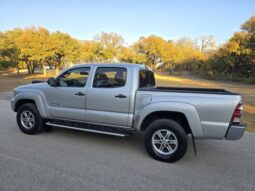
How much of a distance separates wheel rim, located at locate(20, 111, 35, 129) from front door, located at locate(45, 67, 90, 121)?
63cm

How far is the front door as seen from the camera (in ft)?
16.9

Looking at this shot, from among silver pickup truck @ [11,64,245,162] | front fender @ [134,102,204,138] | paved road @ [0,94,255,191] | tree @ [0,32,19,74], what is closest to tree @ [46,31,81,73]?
tree @ [0,32,19,74]

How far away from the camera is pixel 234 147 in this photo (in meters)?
5.18

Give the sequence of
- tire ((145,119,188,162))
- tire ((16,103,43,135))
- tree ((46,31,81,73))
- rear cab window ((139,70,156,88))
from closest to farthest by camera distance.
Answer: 1. tire ((145,119,188,162))
2. rear cab window ((139,70,156,88))
3. tire ((16,103,43,135))
4. tree ((46,31,81,73))

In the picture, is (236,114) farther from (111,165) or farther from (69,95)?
(69,95)

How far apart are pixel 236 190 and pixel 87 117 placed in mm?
3160

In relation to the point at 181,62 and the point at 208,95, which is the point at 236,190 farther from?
the point at 181,62

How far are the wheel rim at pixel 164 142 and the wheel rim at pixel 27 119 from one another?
3.20 meters

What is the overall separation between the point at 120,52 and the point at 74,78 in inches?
1988

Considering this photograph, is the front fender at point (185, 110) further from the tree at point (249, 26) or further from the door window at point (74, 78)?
the tree at point (249, 26)

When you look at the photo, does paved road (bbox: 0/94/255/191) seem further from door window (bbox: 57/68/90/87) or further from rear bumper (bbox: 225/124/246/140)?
door window (bbox: 57/68/90/87)

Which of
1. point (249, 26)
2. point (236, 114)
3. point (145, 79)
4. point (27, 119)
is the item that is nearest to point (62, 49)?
point (249, 26)

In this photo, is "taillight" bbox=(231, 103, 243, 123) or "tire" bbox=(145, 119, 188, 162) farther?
"tire" bbox=(145, 119, 188, 162)

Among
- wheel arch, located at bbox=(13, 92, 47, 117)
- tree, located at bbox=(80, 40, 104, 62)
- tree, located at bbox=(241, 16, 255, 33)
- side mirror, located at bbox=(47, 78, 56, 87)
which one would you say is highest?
tree, located at bbox=(241, 16, 255, 33)
